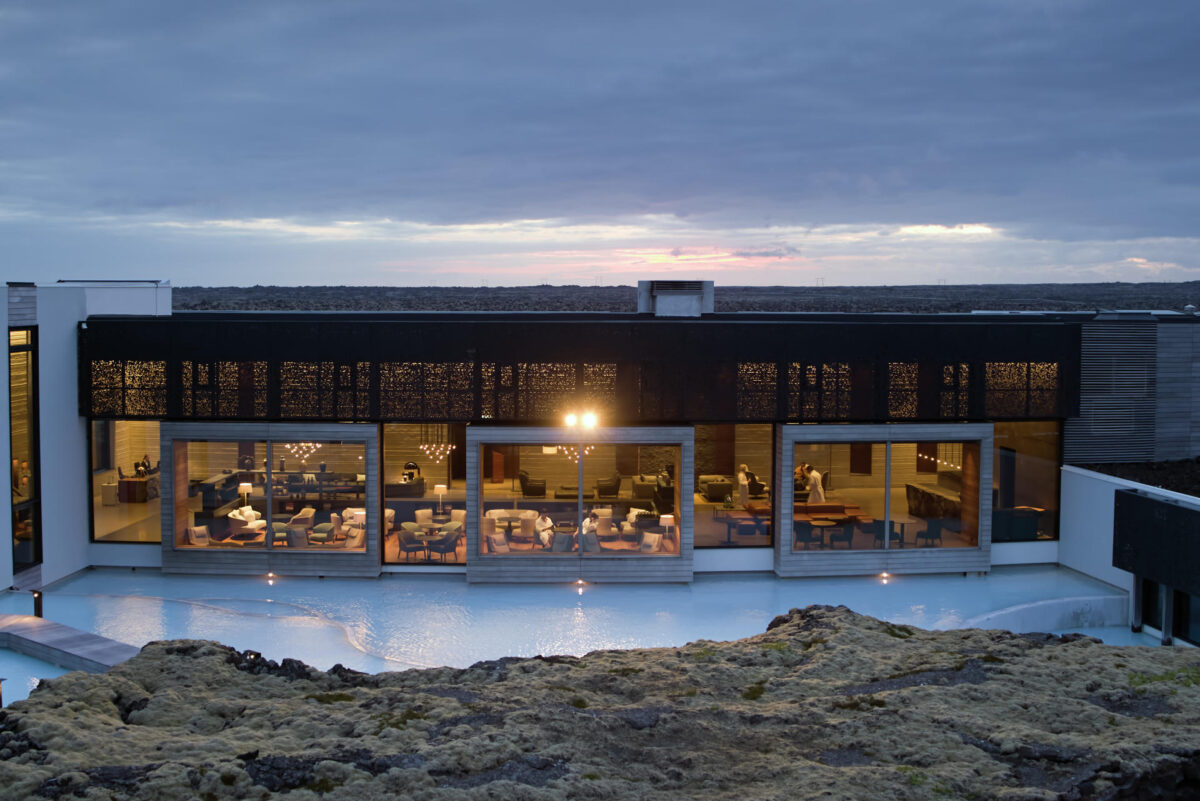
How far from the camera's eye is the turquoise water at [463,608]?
45.0ft

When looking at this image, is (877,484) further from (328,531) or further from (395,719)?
(395,719)

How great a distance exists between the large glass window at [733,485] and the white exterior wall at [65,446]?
31.6 feet

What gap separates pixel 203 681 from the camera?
6793 mm

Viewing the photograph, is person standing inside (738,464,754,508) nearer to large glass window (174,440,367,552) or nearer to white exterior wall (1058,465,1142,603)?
white exterior wall (1058,465,1142,603)

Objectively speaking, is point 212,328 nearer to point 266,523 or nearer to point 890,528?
point 266,523

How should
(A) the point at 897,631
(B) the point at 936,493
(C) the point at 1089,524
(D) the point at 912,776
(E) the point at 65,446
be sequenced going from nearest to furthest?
(D) the point at 912,776, (A) the point at 897,631, (E) the point at 65,446, (C) the point at 1089,524, (B) the point at 936,493

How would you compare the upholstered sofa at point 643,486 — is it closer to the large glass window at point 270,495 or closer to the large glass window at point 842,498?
the large glass window at point 842,498

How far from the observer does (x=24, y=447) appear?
610 inches

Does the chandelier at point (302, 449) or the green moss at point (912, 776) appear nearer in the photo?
the green moss at point (912, 776)

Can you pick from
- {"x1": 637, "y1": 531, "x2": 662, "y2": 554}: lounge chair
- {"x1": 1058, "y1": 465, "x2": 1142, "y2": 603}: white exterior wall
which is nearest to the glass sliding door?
{"x1": 1058, "y1": 465, "x2": 1142, "y2": 603}: white exterior wall

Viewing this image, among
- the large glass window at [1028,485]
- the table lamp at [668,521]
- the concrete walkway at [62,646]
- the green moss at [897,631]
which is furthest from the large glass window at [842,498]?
the concrete walkway at [62,646]

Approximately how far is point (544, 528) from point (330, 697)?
1056 cm

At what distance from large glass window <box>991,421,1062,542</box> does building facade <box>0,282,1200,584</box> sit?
57 cm

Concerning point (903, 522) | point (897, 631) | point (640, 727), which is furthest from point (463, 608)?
point (640, 727)
